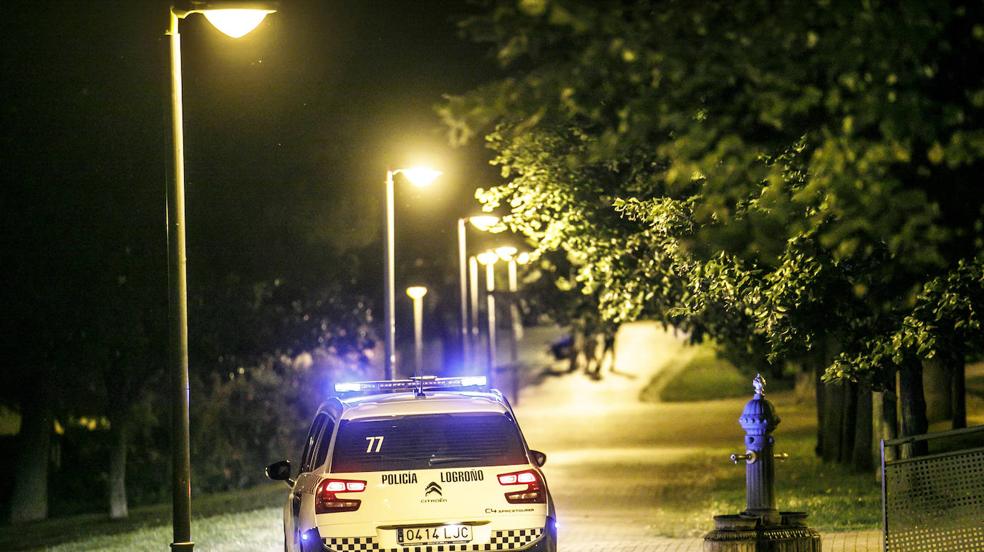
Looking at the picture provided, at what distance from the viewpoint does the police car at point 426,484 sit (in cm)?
1091

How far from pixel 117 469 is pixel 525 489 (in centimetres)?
2157

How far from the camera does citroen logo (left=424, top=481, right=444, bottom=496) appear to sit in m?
11.0

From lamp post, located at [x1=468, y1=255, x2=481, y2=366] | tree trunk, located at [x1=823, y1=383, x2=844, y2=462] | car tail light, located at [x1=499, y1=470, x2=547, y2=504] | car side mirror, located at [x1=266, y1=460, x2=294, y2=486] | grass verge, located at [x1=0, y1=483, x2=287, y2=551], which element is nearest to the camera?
car tail light, located at [x1=499, y1=470, x2=547, y2=504]

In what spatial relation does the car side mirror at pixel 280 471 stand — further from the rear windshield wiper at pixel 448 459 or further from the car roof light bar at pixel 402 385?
the rear windshield wiper at pixel 448 459

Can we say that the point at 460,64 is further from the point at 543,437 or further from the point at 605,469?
the point at 543,437

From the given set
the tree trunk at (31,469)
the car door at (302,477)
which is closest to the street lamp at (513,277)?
the tree trunk at (31,469)

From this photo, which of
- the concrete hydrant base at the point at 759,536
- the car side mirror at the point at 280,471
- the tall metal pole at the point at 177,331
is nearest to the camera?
the concrete hydrant base at the point at 759,536

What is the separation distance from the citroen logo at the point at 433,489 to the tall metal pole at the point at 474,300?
1116 inches

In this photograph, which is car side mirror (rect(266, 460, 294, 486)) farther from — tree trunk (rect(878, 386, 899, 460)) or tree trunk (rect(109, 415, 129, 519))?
tree trunk (rect(109, 415, 129, 519))

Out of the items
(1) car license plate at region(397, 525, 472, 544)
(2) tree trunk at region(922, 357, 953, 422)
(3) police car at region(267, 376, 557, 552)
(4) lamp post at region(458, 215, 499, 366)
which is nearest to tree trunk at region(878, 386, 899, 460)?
(2) tree trunk at region(922, 357, 953, 422)

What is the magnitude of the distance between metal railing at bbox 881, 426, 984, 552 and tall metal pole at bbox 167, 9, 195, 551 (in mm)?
5384

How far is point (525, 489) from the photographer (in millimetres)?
11094

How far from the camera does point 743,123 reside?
7523mm

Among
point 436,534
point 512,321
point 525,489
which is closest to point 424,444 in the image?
point 436,534
